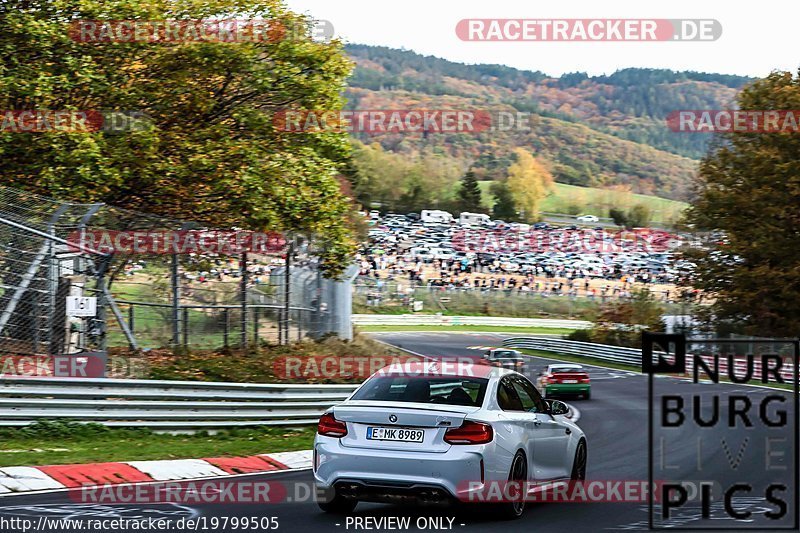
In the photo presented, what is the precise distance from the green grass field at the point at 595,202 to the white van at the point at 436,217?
44.6 ft

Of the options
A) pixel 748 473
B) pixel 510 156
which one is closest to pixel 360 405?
pixel 748 473

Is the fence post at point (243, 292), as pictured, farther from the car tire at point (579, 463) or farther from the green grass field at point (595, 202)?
the green grass field at point (595, 202)

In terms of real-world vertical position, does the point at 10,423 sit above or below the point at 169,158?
below

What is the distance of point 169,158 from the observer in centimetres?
2248

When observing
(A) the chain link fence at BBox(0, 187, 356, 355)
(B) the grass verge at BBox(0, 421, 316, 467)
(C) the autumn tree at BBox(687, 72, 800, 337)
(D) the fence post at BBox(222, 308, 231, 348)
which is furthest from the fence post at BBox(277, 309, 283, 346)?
(C) the autumn tree at BBox(687, 72, 800, 337)

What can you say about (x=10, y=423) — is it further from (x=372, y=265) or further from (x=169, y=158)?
(x=372, y=265)

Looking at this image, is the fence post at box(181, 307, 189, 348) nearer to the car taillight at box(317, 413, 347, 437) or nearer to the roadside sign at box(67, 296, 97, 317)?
the roadside sign at box(67, 296, 97, 317)

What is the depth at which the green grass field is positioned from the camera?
165 meters

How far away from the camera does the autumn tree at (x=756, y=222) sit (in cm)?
5225

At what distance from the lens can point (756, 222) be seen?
53219 mm

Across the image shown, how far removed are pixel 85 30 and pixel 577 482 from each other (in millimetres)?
14944

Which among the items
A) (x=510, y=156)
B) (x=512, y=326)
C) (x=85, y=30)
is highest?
(x=510, y=156)
